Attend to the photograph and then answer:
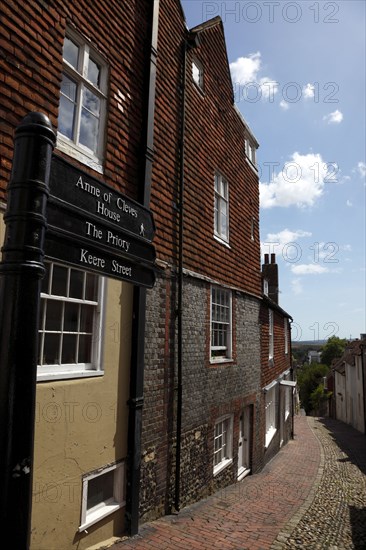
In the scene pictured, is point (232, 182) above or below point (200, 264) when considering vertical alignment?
above

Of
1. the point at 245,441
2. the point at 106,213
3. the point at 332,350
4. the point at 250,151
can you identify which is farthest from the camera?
the point at 332,350

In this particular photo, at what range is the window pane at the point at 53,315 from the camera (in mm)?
4719

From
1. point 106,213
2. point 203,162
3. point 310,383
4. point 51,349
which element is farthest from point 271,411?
point 310,383

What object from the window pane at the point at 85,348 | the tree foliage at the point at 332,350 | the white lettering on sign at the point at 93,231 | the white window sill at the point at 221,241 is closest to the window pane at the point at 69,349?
the window pane at the point at 85,348

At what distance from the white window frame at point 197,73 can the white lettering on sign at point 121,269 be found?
337 inches

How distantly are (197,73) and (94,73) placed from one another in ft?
15.6

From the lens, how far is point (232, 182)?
38.1 feet

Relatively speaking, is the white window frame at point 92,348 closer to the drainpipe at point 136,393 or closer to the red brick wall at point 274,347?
the drainpipe at point 136,393

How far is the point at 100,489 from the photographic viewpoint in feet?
17.8

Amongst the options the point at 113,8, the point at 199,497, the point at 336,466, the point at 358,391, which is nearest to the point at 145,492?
the point at 199,497

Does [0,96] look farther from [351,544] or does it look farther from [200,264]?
[351,544]

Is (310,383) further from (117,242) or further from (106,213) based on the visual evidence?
(106,213)

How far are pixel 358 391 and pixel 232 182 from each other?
2524 cm

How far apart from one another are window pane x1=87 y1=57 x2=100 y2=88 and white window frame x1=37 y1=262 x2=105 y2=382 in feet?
9.66
